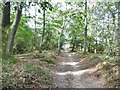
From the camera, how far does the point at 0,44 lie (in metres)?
14.3

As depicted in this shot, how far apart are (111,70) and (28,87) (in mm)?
5395

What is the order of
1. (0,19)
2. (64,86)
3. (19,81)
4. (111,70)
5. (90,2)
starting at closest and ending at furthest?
(19,81), (64,86), (111,70), (0,19), (90,2)

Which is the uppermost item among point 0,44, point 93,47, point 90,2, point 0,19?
point 90,2

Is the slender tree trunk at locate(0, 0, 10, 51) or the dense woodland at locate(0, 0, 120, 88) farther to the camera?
the slender tree trunk at locate(0, 0, 10, 51)

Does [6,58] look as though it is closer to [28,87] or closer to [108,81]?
[28,87]

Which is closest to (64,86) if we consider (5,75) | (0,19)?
(5,75)

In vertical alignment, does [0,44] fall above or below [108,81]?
above

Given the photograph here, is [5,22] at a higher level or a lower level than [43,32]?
higher

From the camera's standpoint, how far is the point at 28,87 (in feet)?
33.3

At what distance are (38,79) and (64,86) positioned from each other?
1.33m

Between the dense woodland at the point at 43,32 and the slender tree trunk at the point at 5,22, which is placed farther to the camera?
the slender tree trunk at the point at 5,22

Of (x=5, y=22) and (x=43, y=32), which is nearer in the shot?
(x=5, y=22)

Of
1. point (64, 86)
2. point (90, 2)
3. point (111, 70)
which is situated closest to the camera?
point (64, 86)

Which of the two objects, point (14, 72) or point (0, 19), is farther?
point (0, 19)
